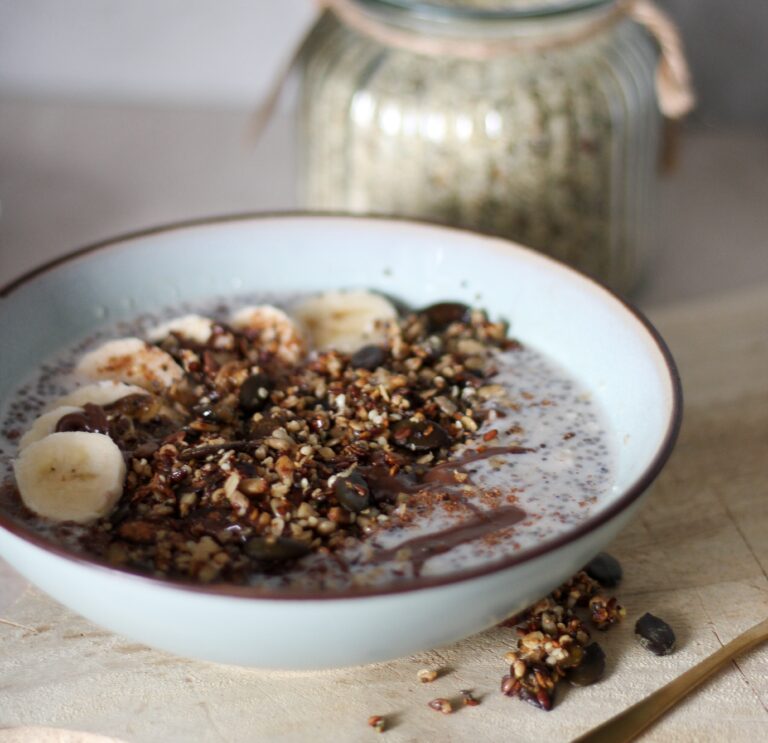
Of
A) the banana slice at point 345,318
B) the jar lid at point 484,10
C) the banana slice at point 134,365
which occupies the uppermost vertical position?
the jar lid at point 484,10

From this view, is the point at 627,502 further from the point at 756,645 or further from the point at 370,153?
the point at 370,153

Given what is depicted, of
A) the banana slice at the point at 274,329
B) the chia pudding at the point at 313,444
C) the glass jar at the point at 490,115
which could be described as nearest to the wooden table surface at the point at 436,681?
the chia pudding at the point at 313,444

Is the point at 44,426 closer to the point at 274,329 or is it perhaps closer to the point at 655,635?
the point at 274,329

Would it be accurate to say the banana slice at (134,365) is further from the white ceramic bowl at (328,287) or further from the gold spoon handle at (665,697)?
the gold spoon handle at (665,697)

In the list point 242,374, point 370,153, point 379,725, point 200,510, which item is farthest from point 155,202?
point 379,725

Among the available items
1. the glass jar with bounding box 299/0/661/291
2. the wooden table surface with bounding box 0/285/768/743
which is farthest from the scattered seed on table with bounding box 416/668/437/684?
the glass jar with bounding box 299/0/661/291

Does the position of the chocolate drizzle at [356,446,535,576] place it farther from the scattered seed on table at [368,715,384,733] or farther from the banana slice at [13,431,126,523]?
the banana slice at [13,431,126,523]
